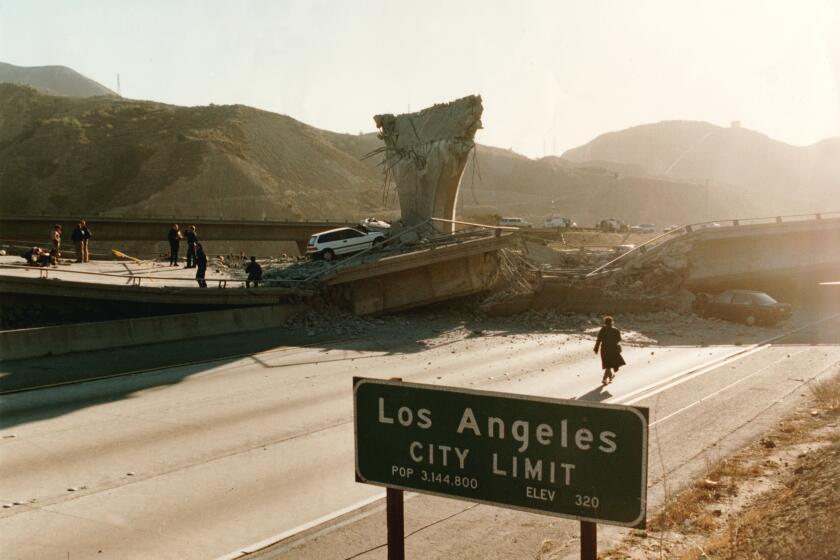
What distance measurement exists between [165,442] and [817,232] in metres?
39.4

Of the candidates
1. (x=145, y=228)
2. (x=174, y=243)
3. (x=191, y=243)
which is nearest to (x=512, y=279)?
(x=191, y=243)

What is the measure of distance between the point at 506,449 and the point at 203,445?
9.97 meters

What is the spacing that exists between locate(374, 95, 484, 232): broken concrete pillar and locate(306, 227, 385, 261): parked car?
2.49m

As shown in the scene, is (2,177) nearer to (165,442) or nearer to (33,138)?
(33,138)

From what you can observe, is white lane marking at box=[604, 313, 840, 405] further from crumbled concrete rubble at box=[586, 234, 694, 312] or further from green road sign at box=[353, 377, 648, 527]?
green road sign at box=[353, 377, 648, 527]

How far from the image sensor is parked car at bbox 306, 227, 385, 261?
120 ft

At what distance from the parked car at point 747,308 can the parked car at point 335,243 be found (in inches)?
591

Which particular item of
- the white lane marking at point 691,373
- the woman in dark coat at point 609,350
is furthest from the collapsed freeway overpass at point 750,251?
the woman in dark coat at point 609,350

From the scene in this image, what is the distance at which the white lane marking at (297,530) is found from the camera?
892 cm

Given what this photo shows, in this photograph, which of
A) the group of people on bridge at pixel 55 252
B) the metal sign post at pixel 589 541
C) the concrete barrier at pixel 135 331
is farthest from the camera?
the group of people on bridge at pixel 55 252

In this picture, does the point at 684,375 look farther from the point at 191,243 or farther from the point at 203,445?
the point at 191,243

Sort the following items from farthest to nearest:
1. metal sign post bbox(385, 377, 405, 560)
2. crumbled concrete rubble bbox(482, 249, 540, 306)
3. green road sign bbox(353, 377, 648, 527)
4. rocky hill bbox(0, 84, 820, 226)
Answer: rocky hill bbox(0, 84, 820, 226) < crumbled concrete rubble bbox(482, 249, 540, 306) < metal sign post bbox(385, 377, 405, 560) < green road sign bbox(353, 377, 648, 527)

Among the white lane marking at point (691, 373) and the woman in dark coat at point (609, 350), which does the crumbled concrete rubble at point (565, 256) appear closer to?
the white lane marking at point (691, 373)

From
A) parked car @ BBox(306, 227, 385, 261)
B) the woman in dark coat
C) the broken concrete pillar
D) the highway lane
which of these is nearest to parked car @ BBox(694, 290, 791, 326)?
the highway lane
